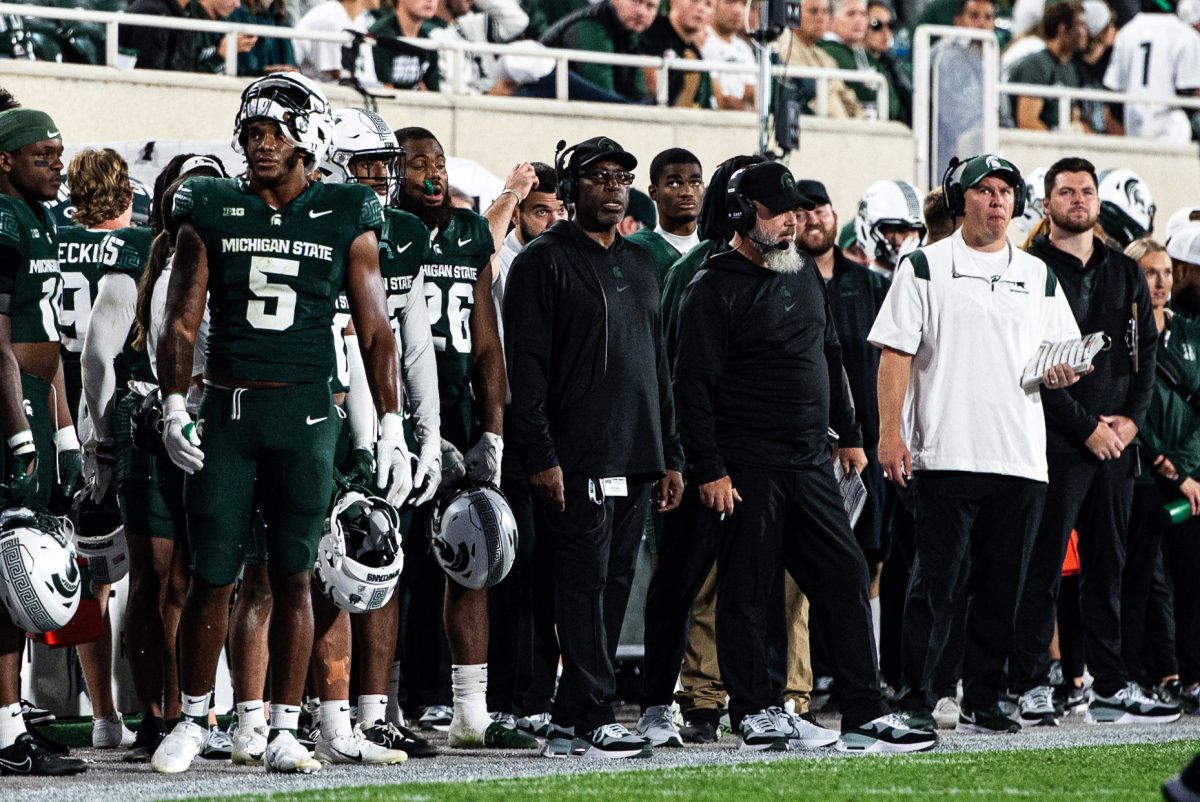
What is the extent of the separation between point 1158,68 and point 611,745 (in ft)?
34.1

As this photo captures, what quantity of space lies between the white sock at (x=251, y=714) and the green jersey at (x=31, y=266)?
137 centimetres

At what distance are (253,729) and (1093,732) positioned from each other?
3.33m

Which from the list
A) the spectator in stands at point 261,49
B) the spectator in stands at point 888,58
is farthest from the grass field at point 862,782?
the spectator in stands at point 888,58

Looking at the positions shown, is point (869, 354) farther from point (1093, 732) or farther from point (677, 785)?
point (677, 785)

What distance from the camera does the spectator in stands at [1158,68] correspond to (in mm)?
16141

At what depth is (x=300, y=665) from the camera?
680 centimetres

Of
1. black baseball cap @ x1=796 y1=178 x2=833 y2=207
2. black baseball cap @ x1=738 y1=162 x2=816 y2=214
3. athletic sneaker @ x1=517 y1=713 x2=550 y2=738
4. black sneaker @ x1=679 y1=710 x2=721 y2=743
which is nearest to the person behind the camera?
black baseball cap @ x1=738 y1=162 x2=816 y2=214

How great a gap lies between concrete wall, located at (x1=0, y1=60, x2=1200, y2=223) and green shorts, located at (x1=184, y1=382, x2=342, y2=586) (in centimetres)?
586

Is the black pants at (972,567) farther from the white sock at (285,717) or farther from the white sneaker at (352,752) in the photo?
the white sock at (285,717)

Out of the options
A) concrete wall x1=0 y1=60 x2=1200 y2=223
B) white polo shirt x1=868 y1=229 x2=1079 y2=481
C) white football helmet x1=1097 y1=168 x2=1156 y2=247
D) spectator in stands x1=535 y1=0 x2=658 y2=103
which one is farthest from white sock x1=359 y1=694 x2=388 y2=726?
spectator in stands x1=535 y1=0 x2=658 y2=103

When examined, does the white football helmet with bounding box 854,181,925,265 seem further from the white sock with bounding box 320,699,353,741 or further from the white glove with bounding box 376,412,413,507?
the white sock with bounding box 320,699,353,741

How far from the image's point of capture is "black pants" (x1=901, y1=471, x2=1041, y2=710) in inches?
325

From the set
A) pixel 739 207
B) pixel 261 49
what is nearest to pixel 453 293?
pixel 739 207

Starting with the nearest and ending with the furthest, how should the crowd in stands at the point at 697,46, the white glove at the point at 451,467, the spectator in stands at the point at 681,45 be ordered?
1. the white glove at the point at 451,467
2. the crowd in stands at the point at 697,46
3. the spectator in stands at the point at 681,45
